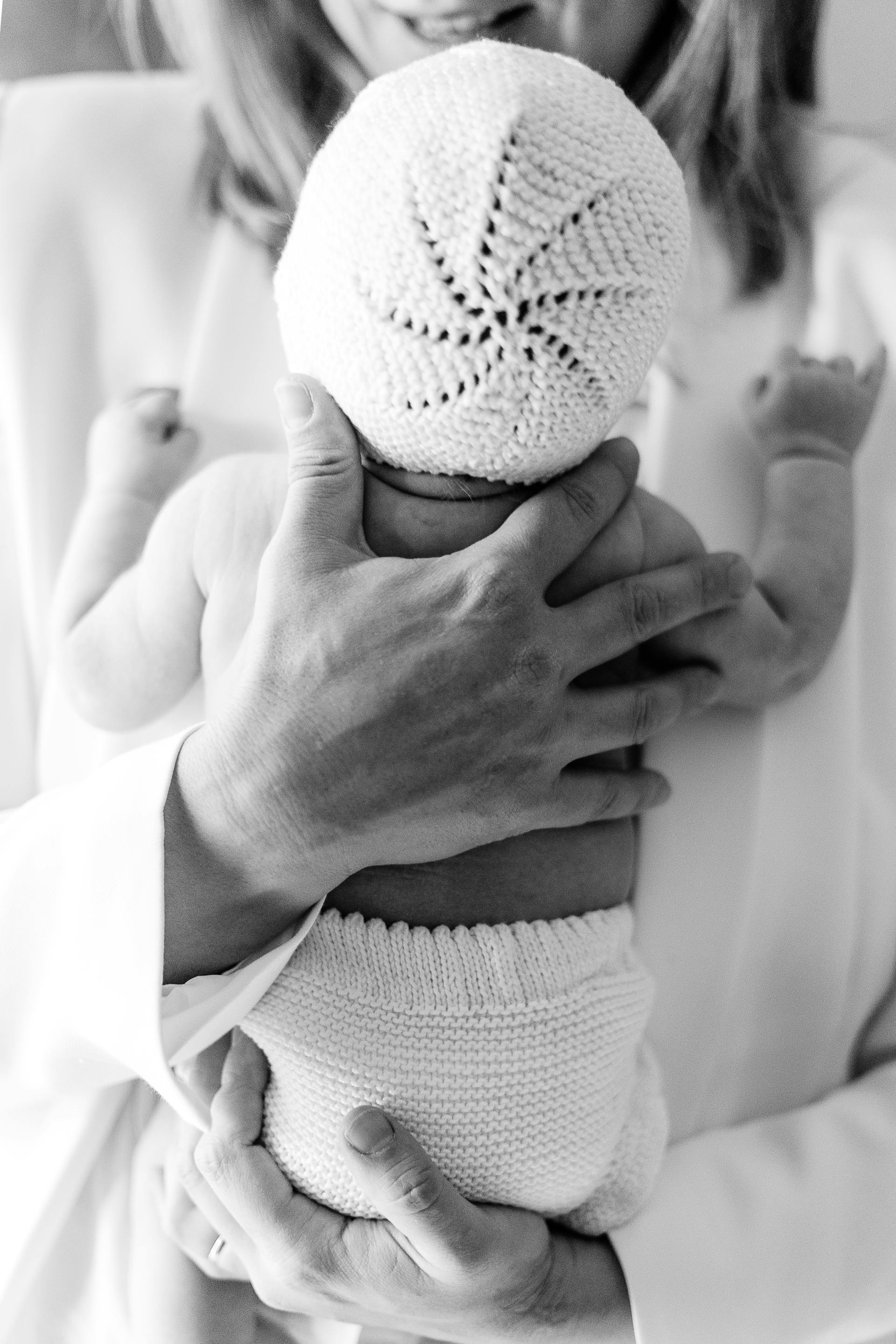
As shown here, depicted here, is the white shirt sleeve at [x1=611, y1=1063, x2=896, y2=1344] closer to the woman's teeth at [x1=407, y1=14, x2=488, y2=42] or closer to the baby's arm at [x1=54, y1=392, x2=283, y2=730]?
the baby's arm at [x1=54, y1=392, x2=283, y2=730]

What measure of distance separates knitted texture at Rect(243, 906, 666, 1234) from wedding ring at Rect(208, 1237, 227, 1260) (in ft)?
0.39

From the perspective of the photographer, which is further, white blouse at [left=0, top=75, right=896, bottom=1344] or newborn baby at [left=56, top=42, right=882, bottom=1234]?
white blouse at [left=0, top=75, right=896, bottom=1344]

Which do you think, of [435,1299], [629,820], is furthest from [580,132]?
[435,1299]

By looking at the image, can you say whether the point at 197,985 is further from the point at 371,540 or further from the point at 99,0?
the point at 99,0

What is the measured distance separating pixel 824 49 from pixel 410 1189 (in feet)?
4.09

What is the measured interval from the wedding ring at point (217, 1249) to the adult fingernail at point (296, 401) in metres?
0.65

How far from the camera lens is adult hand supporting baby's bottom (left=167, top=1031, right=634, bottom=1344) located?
75 cm

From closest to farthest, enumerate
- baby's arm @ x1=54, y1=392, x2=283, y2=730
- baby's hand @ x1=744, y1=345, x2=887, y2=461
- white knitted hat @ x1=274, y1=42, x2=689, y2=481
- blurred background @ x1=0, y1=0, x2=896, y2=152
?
white knitted hat @ x1=274, y1=42, x2=689, y2=481, baby's arm @ x1=54, y1=392, x2=283, y2=730, baby's hand @ x1=744, y1=345, x2=887, y2=461, blurred background @ x1=0, y1=0, x2=896, y2=152

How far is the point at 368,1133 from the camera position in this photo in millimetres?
746

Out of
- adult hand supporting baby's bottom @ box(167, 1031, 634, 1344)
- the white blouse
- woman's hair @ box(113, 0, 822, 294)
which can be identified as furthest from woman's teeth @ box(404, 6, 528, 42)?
adult hand supporting baby's bottom @ box(167, 1031, 634, 1344)

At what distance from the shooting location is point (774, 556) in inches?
36.9

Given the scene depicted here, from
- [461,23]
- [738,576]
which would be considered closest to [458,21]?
[461,23]

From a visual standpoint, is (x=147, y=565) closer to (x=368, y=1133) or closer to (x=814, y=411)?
(x=368, y=1133)

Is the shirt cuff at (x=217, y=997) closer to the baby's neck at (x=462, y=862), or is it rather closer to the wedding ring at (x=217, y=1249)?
the baby's neck at (x=462, y=862)
